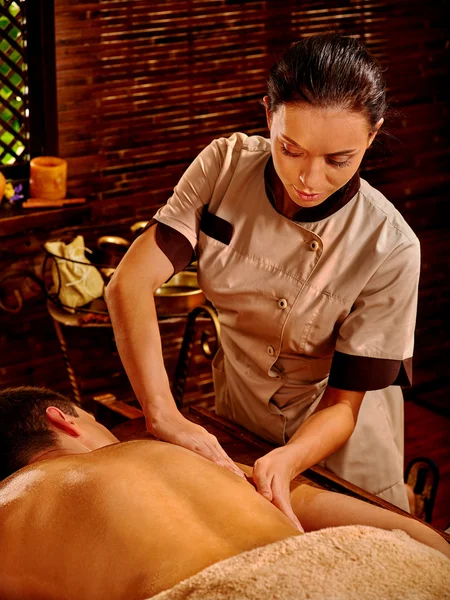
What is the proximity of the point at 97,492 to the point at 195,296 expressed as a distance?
2110mm

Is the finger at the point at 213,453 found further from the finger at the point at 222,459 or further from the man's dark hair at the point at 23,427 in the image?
the man's dark hair at the point at 23,427

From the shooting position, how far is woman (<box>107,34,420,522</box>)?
1.74 metres

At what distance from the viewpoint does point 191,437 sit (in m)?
1.82

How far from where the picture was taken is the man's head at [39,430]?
1.78m

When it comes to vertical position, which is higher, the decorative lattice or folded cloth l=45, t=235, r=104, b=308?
the decorative lattice

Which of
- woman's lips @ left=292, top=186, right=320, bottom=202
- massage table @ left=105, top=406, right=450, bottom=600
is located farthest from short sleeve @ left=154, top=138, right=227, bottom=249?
massage table @ left=105, top=406, right=450, bottom=600

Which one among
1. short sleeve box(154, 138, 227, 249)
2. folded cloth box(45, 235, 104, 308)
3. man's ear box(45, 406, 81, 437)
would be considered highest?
short sleeve box(154, 138, 227, 249)

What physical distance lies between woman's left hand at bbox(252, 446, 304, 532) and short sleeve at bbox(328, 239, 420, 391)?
0.76 ft

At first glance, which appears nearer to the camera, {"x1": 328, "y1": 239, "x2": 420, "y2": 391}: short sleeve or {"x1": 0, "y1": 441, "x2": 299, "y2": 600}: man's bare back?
{"x1": 0, "y1": 441, "x2": 299, "y2": 600}: man's bare back

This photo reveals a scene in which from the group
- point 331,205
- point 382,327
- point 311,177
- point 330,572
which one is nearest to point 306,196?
point 311,177

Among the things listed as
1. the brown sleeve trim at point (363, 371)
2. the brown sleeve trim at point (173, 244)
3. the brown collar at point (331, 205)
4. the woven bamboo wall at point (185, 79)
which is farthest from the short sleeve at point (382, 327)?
the woven bamboo wall at point (185, 79)

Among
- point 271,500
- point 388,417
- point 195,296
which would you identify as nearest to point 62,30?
point 195,296

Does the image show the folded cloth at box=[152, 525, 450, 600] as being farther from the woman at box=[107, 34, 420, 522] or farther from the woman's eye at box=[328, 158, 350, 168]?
the woman's eye at box=[328, 158, 350, 168]

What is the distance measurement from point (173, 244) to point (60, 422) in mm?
496
